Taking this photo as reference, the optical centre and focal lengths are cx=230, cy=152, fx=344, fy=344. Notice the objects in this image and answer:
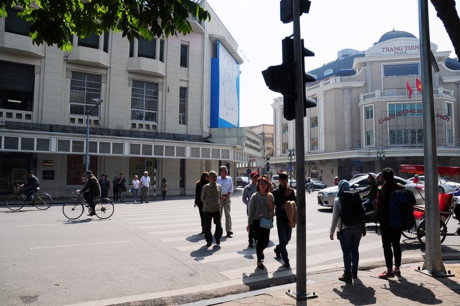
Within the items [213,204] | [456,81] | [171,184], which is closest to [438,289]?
[213,204]

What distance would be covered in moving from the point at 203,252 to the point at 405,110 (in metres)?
44.1

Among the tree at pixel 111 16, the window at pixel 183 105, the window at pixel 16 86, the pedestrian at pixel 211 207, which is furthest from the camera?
the window at pixel 183 105

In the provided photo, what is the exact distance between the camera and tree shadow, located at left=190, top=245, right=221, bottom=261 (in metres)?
7.19

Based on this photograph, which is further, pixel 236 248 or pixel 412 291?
pixel 236 248

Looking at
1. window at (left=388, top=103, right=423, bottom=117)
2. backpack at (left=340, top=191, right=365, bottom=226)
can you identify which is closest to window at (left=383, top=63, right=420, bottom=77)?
window at (left=388, top=103, right=423, bottom=117)

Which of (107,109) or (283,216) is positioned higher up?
(107,109)

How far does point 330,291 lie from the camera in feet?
16.6

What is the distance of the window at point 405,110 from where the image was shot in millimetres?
43906

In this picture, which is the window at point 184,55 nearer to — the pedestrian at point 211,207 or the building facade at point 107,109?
the building facade at point 107,109

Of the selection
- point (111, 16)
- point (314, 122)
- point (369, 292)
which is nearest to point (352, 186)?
point (369, 292)

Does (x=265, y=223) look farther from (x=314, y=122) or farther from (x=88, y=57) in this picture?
(x=314, y=122)

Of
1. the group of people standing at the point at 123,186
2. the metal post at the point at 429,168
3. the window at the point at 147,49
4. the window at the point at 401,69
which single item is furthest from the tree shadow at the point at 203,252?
the window at the point at 401,69

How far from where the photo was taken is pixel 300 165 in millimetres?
4809

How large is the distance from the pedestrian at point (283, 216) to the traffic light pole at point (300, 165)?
5.14 feet
